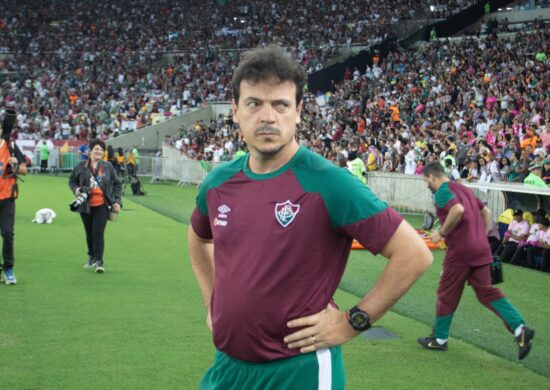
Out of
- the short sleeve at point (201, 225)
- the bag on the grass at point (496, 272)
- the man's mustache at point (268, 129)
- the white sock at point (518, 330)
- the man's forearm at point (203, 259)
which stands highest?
the man's mustache at point (268, 129)

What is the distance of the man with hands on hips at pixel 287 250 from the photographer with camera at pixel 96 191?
8.68m

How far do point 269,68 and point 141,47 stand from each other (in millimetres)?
55683

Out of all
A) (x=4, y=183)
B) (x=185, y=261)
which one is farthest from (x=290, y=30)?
(x=4, y=183)

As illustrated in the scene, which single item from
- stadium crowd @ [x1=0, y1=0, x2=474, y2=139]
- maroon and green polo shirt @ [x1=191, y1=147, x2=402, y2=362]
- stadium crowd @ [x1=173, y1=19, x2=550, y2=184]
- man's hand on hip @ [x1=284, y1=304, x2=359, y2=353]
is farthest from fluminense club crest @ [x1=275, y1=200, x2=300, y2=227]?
stadium crowd @ [x1=0, y1=0, x2=474, y2=139]

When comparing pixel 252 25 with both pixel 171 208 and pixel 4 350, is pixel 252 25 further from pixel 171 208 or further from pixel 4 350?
pixel 4 350

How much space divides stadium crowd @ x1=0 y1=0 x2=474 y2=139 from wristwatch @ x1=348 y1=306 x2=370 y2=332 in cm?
3947

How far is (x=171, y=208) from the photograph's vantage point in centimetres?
2397

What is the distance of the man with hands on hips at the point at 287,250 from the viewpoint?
317cm

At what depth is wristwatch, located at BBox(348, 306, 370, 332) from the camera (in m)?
3.19

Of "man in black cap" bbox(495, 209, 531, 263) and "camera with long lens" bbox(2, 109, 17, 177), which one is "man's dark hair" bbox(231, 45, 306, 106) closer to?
"camera with long lens" bbox(2, 109, 17, 177)

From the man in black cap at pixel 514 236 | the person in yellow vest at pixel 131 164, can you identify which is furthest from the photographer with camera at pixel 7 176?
the person in yellow vest at pixel 131 164

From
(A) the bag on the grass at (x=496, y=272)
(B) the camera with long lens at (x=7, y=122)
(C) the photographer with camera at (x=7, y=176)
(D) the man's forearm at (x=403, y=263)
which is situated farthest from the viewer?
(C) the photographer with camera at (x=7, y=176)

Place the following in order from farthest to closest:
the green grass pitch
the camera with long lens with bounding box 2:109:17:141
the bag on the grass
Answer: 1. the camera with long lens with bounding box 2:109:17:141
2. the bag on the grass
3. the green grass pitch

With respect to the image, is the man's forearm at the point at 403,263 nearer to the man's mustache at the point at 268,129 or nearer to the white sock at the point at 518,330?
the man's mustache at the point at 268,129
